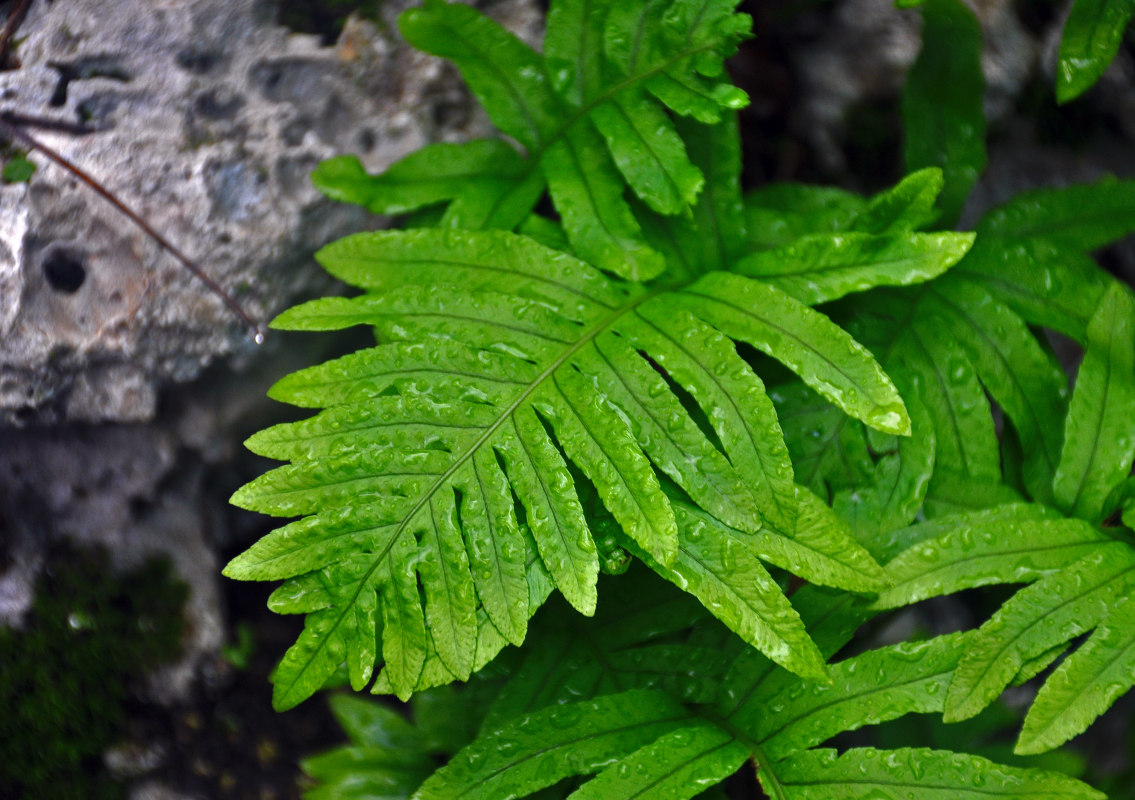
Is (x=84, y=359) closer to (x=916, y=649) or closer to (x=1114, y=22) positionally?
(x=916, y=649)

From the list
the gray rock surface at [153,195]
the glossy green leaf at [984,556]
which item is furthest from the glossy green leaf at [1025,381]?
the gray rock surface at [153,195]

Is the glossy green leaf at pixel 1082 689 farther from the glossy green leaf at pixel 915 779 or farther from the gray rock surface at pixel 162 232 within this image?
the gray rock surface at pixel 162 232

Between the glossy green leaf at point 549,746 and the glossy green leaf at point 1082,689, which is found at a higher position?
the glossy green leaf at point 1082,689

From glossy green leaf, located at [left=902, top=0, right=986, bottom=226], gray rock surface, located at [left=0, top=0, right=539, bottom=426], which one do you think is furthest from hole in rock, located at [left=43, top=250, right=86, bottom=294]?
glossy green leaf, located at [left=902, top=0, right=986, bottom=226]

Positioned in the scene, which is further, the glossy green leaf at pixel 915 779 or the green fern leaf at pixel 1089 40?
the green fern leaf at pixel 1089 40

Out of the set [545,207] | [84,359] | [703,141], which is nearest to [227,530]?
[84,359]

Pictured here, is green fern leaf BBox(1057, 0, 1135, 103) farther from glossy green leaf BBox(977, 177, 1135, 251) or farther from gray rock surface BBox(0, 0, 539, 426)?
gray rock surface BBox(0, 0, 539, 426)
